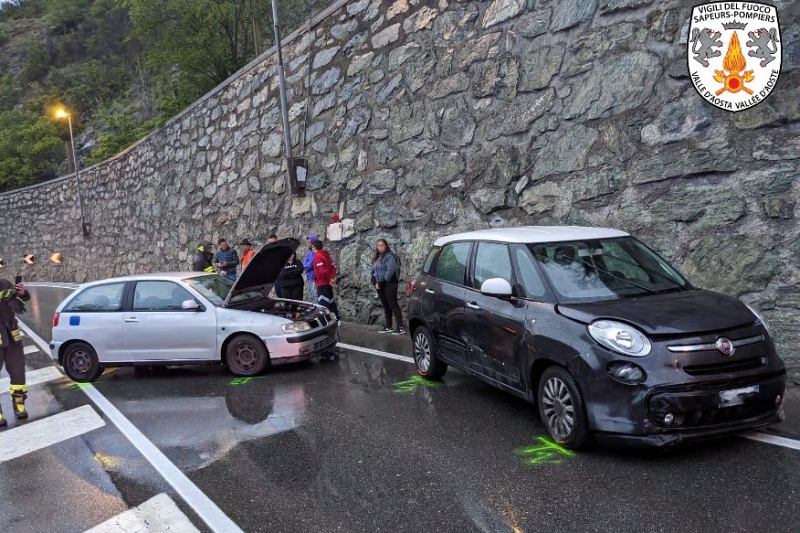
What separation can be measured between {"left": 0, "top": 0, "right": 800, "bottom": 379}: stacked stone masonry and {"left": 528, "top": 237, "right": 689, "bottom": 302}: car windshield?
184 cm

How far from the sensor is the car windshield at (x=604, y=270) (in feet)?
16.5

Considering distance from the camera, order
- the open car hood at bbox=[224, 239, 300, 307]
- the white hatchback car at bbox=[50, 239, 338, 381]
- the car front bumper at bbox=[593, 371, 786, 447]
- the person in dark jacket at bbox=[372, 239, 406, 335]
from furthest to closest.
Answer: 1. the person in dark jacket at bbox=[372, 239, 406, 335]
2. the open car hood at bbox=[224, 239, 300, 307]
3. the white hatchback car at bbox=[50, 239, 338, 381]
4. the car front bumper at bbox=[593, 371, 786, 447]

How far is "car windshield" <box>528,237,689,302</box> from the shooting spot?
5037 millimetres

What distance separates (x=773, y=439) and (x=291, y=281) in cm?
833

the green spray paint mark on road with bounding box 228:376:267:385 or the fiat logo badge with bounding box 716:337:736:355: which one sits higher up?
the fiat logo badge with bounding box 716:337:736:355

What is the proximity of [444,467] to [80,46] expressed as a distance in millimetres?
57602

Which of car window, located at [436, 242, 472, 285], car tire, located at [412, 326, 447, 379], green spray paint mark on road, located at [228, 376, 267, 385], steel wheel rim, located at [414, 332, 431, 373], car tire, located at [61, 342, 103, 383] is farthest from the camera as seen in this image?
car tire, located at [61, 342, 103, 383]

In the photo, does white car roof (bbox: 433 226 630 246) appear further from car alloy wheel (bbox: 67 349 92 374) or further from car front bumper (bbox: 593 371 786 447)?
car alloy wheel (bbox: 67 349 92 374)

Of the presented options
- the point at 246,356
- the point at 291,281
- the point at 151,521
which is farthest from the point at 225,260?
the point at 151,521

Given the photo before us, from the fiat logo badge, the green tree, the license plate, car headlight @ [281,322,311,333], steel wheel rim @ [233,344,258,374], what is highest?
the green tree

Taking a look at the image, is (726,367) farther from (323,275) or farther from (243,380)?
(323,275)

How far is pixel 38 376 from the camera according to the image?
9.22 metres

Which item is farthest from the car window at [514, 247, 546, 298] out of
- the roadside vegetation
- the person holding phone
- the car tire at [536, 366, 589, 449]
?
the roadside vegetation

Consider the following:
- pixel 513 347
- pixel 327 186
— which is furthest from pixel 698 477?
pixel 327 186
